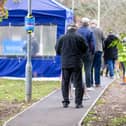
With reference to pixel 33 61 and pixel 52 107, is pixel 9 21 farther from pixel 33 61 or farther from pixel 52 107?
pixel 52 107

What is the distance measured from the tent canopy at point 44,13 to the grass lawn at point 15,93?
2073 millimetres

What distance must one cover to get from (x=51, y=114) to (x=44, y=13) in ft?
26.6

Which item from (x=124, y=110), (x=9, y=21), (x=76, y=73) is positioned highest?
(x=9, y=21)

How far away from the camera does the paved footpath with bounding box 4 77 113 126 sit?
10.7 meters

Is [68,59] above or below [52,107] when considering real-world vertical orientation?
above

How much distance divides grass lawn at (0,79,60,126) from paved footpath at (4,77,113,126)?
1.01ft

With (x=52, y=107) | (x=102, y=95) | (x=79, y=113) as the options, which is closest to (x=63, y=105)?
(x=52, y=107)

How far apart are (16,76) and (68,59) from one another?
8230 millimetres

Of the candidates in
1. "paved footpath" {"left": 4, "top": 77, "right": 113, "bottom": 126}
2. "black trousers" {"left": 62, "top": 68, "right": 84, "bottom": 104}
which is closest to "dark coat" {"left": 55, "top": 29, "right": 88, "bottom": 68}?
"black trousers" {"left": 62, "top": 68, "right": 84, "bottom": 104}

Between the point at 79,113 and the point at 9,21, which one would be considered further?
the point at 9,21

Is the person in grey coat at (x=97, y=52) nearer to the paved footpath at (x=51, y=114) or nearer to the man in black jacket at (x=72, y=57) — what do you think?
the paved footpath at (x=51, y=114)

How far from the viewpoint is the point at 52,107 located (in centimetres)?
1298

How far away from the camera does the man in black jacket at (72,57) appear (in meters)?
12.4

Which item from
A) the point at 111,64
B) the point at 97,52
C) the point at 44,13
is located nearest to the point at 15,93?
the point at 97,52
